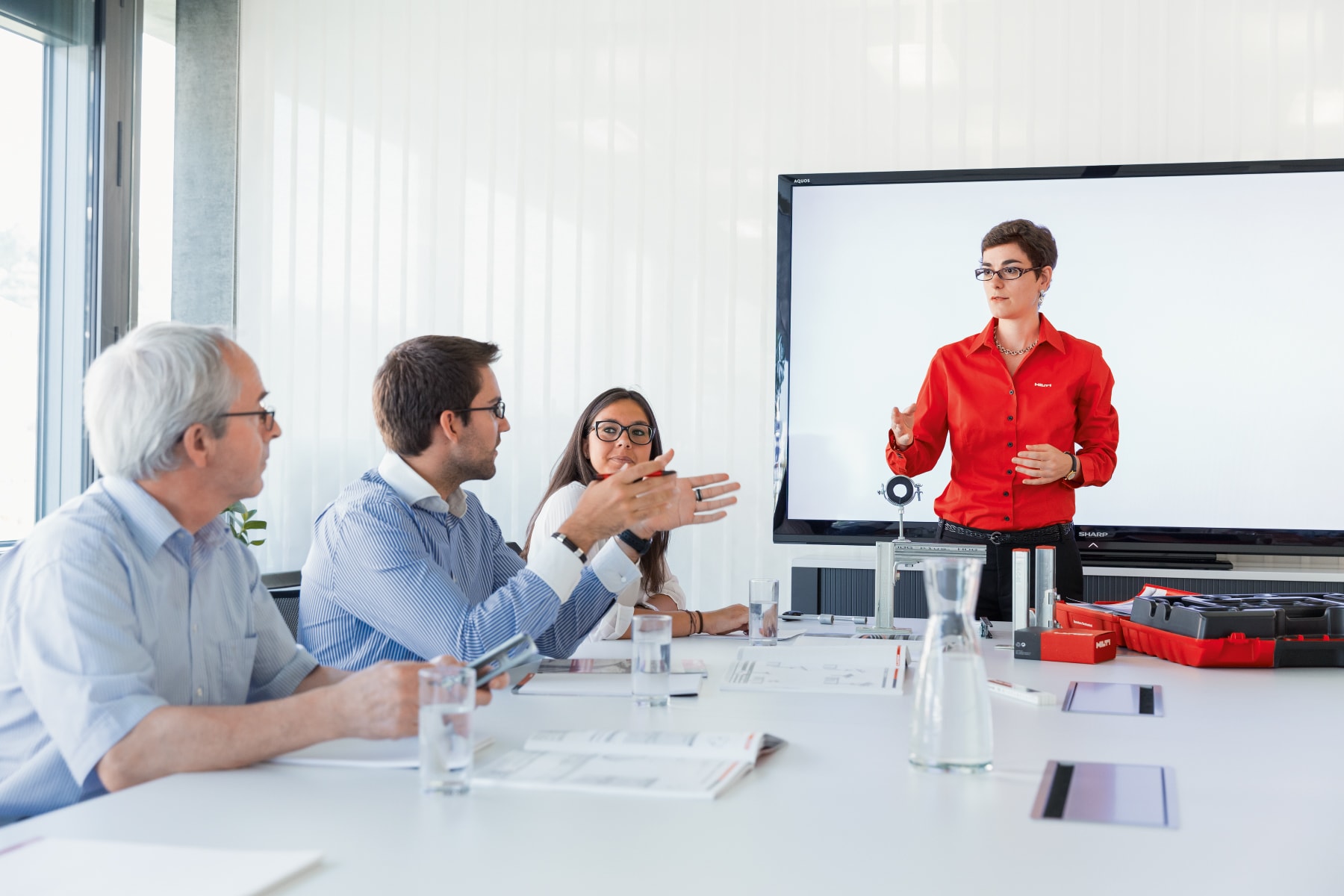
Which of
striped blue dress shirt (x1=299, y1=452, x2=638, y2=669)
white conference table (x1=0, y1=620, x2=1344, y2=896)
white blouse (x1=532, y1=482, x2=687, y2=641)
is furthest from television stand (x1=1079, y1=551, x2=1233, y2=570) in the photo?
white conference table (x1=0, y1=620, x2=1344, y2=896)

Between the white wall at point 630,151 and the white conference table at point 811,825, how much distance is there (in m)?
2.76

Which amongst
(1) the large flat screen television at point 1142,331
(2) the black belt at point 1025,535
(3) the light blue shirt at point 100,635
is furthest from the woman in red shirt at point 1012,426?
(3) the light blue shirt at point 100,635

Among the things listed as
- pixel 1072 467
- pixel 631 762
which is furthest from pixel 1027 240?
pixel 631 762

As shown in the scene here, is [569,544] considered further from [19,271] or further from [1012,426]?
[19,271]

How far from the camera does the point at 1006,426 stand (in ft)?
10.9

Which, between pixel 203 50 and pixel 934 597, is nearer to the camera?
pixel 934 597

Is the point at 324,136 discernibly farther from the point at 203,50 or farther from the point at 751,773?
the point at 751,773

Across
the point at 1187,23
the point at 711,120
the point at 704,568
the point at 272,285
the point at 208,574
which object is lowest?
the point at 704,568

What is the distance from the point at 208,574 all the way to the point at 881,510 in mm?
2721

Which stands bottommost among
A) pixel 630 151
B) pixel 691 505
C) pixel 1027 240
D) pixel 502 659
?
pixel 502 659

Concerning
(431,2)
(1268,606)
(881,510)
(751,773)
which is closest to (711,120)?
(431,2)

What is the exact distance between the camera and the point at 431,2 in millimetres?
4473

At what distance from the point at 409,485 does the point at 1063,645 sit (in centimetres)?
124

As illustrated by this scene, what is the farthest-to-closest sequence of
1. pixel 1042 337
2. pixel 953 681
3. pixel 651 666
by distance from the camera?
pixel 1042 337 < pixel 651 666 < pixel 953 681
